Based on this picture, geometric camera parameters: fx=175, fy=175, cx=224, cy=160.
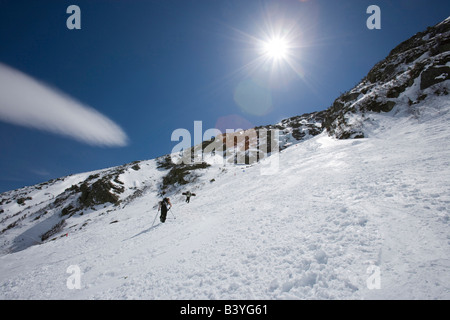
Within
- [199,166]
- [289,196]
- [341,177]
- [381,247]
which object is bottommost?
[381,247]

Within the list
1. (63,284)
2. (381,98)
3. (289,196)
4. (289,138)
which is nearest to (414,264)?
(289,196)

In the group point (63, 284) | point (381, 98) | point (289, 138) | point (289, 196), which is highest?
point (289, 138)

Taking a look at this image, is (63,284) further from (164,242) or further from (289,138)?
(289,138)

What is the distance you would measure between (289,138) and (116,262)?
66.4 metres

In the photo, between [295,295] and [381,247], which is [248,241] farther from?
[381,247]

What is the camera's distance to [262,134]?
73.4 metres

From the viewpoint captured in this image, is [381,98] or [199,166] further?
[199,166]

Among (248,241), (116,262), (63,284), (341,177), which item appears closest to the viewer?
(248,241)

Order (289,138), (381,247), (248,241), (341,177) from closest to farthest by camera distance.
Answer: (381,247) < (248,241) < (341,177) < (289,138)

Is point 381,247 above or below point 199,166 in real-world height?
below

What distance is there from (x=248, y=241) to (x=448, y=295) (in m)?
4.25

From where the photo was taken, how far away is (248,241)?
19.6 feet

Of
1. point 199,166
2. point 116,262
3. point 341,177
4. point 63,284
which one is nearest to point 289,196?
point 341,177
